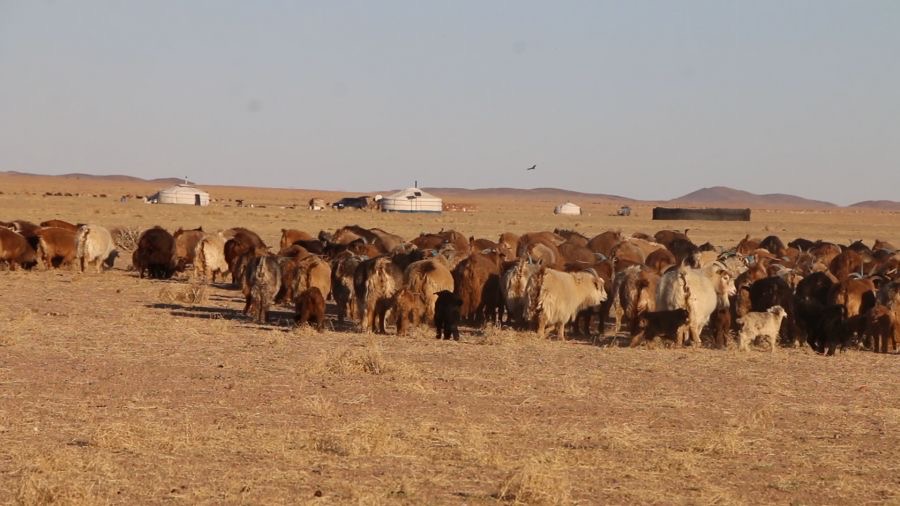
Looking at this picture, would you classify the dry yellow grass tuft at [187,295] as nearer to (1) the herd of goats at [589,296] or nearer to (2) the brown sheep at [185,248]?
(1) the herd of goats at [589,296]

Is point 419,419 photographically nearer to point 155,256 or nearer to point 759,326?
point 759,326

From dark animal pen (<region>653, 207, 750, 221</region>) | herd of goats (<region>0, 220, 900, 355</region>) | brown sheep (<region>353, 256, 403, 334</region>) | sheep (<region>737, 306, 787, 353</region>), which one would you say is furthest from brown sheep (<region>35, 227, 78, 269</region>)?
dark animal pen (<region>653, 207, 750, 221</region>)

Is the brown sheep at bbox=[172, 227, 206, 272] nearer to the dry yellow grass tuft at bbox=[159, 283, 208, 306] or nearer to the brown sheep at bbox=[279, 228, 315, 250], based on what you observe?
the brown sheep at bbox=[279, 228, 315, 250]

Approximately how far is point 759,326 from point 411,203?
242ft

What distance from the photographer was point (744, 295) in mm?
18156

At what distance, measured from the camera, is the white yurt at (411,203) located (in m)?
89.4

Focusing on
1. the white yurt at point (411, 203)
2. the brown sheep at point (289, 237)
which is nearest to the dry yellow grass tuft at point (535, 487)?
the brown sheep at point (289, 237)

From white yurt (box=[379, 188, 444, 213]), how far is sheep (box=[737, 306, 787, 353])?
72.3m

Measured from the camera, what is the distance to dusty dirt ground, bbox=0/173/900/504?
8.72 m

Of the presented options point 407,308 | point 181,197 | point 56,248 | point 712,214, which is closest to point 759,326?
point 407,308

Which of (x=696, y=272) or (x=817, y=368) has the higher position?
(x=696, y=272)

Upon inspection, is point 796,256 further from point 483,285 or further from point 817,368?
point 817,368

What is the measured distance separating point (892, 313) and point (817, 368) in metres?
2.91

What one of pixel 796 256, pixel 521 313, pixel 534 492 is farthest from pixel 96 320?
pixel 796 256
